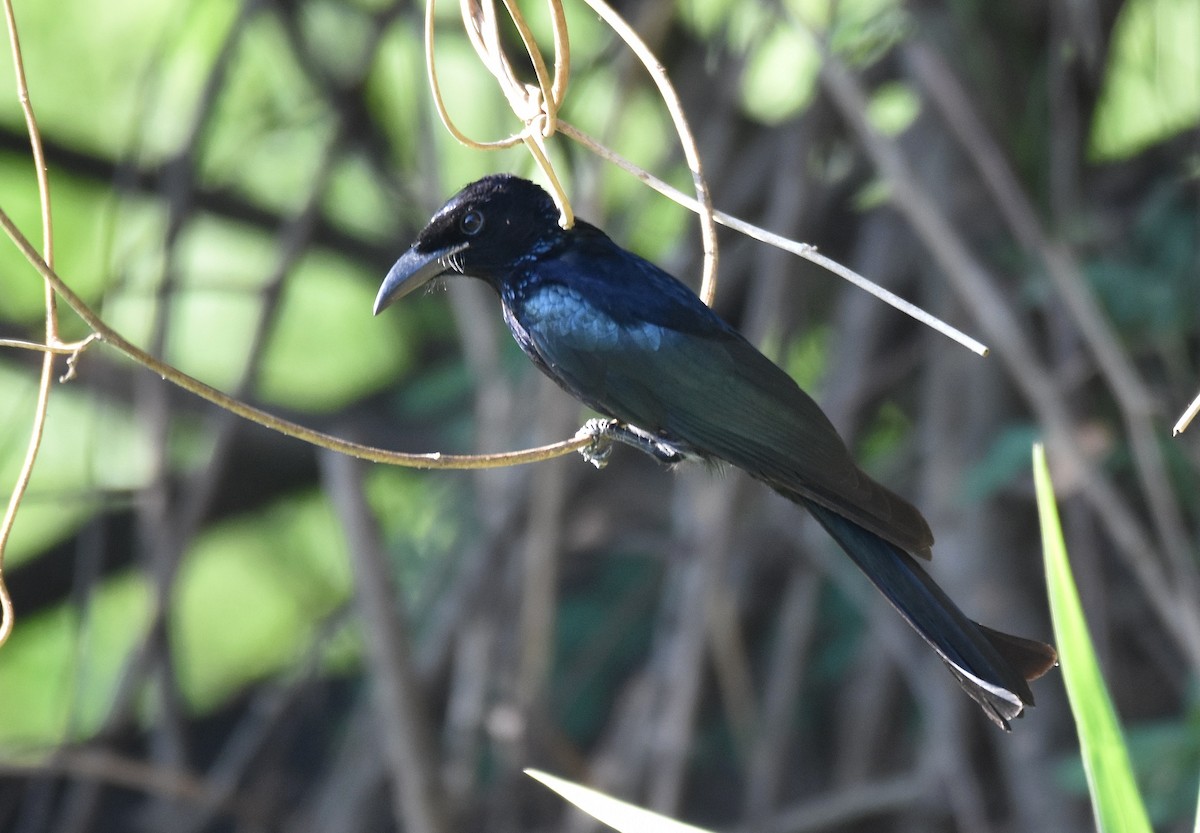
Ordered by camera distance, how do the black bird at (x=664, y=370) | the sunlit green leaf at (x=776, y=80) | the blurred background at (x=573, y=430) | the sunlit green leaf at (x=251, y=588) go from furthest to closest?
the sunlit green leaf at (x=251, y=588), the sunlit green leaf at (x=776, y=80), the blurred background at (x=573, y=430), the black bird at (x=664, y=370)

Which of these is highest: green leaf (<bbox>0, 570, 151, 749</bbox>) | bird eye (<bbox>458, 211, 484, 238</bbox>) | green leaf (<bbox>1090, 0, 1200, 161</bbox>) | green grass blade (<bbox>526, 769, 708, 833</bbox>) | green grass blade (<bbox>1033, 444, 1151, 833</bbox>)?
green leaf (<bbox>1090, 0, 1200, 161</bbox>)

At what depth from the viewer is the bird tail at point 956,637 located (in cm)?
170

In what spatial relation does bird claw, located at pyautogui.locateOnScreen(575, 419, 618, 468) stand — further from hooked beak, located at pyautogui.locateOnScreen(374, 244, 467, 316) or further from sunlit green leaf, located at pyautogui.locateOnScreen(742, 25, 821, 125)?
sunlit green leaf, located at pyautogui.locateOnScreen(742, 25, 821, 125)

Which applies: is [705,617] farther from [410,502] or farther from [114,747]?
[114,747]

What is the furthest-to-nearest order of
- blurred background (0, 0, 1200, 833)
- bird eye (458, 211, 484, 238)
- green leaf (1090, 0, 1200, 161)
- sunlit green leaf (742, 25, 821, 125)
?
sunlit green leaf (742, 25, 821, 125) < green leaf (1090, 0, 1200, 161) < blurred background (0, 0, 1200, 833) < bird eye (458, 211, 484, 238)

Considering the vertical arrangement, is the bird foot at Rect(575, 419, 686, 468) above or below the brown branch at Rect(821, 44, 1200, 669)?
below

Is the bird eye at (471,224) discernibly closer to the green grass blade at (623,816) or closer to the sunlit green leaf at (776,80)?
the green grass blade at (623,816)

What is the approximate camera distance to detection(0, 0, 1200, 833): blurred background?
3.81 m

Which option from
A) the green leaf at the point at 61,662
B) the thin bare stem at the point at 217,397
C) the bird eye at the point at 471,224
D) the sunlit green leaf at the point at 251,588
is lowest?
the thin bare stem at the point at 217,397

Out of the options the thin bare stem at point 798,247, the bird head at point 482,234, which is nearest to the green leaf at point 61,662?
the bird head at point 482,234

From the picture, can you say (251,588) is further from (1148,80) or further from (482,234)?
(1148,80)

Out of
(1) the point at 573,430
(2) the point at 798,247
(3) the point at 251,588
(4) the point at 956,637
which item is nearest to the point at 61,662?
(3) the point at 251,588

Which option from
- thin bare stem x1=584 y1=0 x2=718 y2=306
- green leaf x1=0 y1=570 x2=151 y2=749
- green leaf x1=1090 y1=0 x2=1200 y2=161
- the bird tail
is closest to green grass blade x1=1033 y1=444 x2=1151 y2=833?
the bird tail

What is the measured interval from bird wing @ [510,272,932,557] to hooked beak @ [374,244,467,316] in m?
0.16
